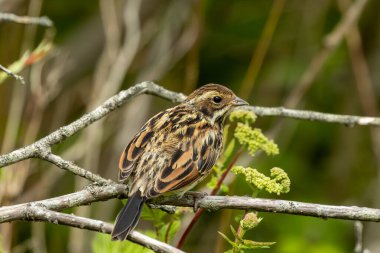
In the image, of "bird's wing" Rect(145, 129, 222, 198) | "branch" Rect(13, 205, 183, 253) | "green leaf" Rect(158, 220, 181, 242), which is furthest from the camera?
"bird's wing" Rect(145, 129, 222, 198)

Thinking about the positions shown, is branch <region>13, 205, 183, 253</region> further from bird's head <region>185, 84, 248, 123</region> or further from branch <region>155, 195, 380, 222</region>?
bird's head <region>185, 84, 248, 123</region>

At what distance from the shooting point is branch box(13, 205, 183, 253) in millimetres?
3793

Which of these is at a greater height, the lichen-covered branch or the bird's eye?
the bird's eye

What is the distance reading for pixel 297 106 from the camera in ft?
30.3

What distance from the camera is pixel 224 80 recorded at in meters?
10.0

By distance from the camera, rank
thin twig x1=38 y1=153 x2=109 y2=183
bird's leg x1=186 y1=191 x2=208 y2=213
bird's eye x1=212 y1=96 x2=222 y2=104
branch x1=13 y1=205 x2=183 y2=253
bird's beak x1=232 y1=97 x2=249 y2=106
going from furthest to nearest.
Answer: bird's eye x1=212 y1=96 x2=222 y2=104
bird's beak x1=232 y1=97 x2=249 y2=106
bird's leg x1=186 y1=191 x2=208 y2=213
thin twig x1=38 y1=153 x2=109 y2=183
branch x1=13 y1=205 x2=183 y2=253

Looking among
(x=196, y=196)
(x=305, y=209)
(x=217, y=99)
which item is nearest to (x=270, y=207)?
(x=305, y=209)

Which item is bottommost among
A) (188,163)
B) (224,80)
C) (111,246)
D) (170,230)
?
(111,246)

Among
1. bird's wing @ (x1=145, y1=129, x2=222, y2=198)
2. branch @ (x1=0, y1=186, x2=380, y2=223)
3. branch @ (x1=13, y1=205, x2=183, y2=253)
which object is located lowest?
branch @ (x1=13, y1=205, x2=183, y2=253)

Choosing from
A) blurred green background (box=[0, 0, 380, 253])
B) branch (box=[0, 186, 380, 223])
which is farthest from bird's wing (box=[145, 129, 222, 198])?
blurred green background (box=[0, 0, 380, 253])

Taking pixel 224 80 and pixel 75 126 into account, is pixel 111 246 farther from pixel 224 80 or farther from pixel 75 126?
pixel 224 80

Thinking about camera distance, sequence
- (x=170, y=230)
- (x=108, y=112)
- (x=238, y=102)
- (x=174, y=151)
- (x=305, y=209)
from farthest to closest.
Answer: (x=238, y=102) → (x=174, y=151) → (x=108, y=112) → (x=170, y=230) → (x=305, y=209)

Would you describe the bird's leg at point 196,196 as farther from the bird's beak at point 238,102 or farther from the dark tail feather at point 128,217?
the bird's beak at point 238,102

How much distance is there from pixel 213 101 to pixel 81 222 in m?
2.52
